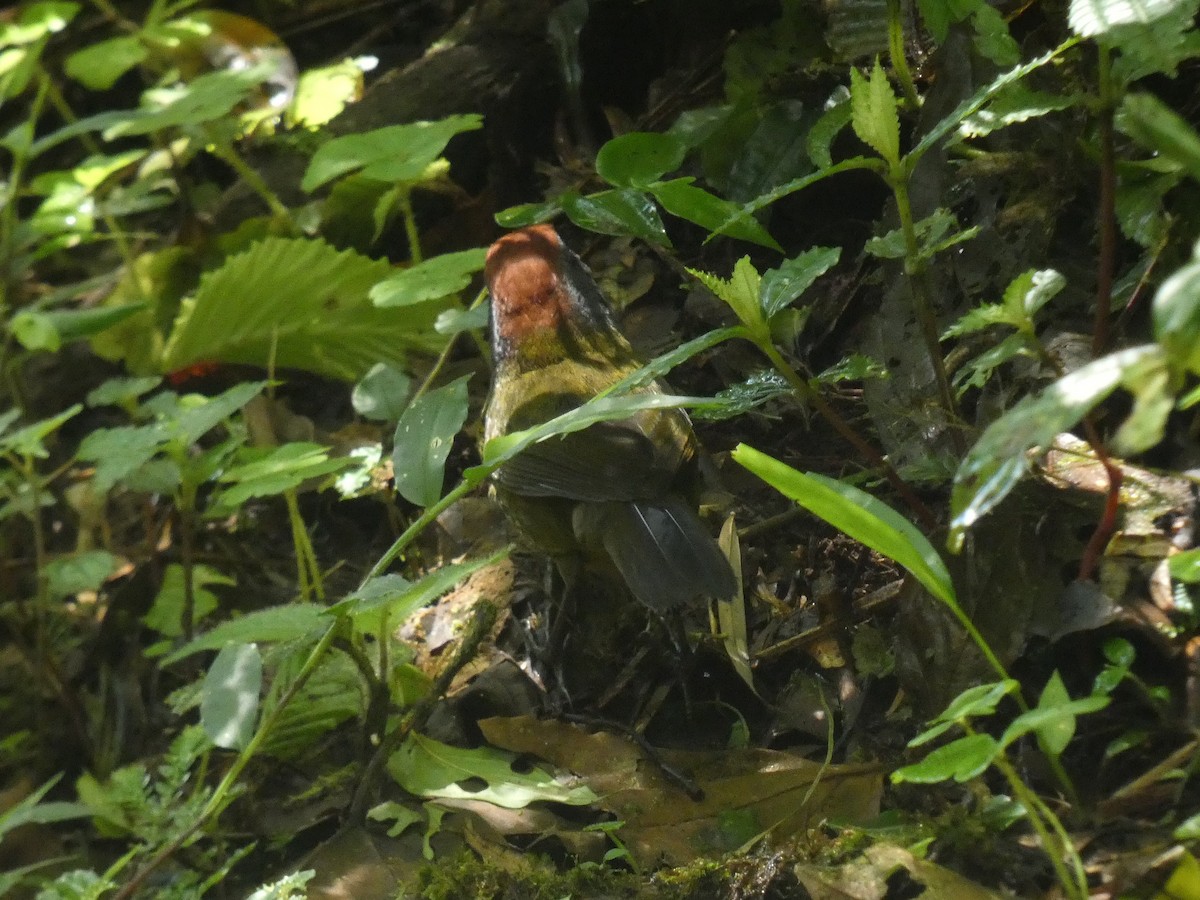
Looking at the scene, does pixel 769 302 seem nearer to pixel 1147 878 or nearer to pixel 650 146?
pixel 650 146

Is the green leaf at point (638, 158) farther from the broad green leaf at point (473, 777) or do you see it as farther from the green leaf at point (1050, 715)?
the green leaf at point (1050, 715)

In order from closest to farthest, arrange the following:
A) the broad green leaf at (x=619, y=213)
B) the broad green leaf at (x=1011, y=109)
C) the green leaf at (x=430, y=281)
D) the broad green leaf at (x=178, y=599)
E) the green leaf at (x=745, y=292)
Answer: the green leaf at (x=745, y=292) → the broad green leaf at (x=1011, y=109) → the broad green leaf at (x=619, y=213) → the green leaf at (x=430, y=281) → the broad green leaf at (x=178, y=599)

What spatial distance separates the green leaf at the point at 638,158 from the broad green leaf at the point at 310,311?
1.19 metres

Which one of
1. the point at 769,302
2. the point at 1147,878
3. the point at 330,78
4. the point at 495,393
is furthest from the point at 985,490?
the point at 330,78

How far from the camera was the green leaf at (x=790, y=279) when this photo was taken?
2.26m

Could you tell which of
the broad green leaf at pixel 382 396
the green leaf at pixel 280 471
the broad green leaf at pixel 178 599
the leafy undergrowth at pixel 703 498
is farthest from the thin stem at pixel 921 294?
the broad green leaf at pixel 178 599

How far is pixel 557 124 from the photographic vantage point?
13.9 feet

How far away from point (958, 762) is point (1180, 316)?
0.85 m

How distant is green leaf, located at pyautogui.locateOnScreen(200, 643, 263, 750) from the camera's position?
2.43 meters

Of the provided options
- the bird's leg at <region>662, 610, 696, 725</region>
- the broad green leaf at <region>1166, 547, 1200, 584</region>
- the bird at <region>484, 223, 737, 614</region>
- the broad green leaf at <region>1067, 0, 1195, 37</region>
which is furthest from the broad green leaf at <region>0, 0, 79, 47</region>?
the broad green leaf at <region>1166, 547, 1200, 584</region>

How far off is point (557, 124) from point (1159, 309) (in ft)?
11.0

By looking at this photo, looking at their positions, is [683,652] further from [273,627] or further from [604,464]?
[273,627]

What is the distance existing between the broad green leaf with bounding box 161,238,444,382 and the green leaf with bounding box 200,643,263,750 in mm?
1653

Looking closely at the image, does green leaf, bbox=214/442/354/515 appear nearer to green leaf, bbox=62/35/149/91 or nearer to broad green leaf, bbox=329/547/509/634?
broad green leaf, bbox=329/547/509/634
